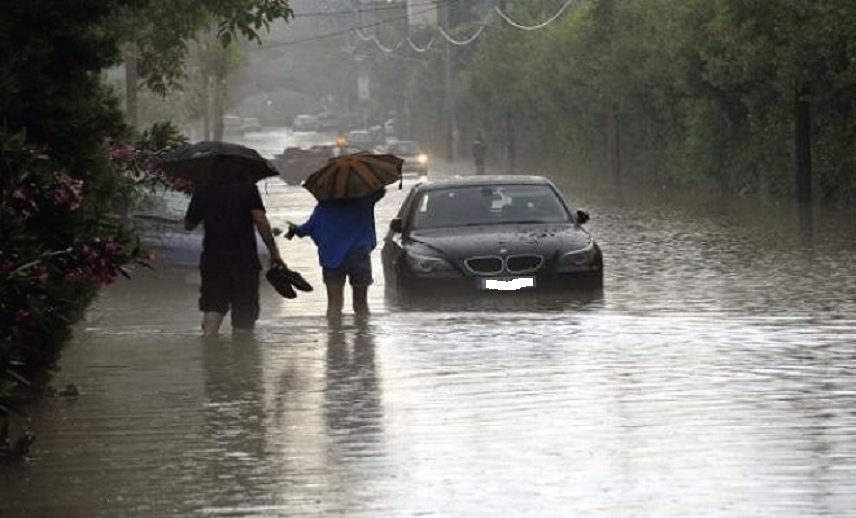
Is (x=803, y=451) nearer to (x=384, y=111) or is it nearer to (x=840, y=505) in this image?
(x=840, y=505)

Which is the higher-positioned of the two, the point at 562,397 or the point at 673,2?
the point at 673,2

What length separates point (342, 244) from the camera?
20.4 m

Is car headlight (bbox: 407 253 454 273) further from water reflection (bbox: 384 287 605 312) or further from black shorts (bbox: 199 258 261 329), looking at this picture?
black shorts (bbox: 199 258 261 329)

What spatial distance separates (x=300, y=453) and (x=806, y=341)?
6.17 meters

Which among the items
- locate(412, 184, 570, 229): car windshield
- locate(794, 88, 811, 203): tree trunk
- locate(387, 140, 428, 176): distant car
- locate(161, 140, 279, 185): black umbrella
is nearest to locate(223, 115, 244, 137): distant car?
locate(387, 140, 428, 176): distant car

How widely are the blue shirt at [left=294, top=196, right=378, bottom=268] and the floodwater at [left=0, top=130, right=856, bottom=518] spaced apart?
61 centimetres

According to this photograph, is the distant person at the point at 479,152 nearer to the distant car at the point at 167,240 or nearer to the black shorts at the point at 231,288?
the distant car at the point at 167,240

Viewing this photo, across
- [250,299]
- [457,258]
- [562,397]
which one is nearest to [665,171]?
[457,258]

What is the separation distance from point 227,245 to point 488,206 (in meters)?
6.53

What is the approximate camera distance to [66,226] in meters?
12.3

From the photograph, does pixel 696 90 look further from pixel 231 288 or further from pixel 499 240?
pixel 231 288

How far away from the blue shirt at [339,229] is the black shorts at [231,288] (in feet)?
7.24

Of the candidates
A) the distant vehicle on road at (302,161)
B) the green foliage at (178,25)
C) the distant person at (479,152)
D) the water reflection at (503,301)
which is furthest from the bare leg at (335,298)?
the distant person at (479,152)

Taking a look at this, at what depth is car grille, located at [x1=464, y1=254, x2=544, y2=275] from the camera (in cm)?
2233
